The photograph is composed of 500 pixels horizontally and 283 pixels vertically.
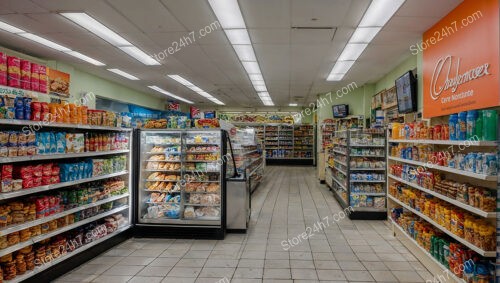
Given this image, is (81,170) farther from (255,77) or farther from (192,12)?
(255,77)

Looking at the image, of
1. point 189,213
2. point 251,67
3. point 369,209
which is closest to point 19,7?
point 189,213

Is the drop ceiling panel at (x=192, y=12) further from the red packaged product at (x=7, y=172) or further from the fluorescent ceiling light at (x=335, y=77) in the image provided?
the fluorescent ceiling light at (x=335, y=77)

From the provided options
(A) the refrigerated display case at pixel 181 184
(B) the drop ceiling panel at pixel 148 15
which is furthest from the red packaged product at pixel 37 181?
(B) the drop ceiling panel at pixel 148 15

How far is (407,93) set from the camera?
6.08 meters

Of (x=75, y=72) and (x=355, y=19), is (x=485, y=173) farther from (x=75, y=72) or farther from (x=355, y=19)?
(x=75, y=72)

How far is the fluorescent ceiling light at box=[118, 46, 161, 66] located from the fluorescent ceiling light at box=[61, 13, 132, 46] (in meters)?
0.30

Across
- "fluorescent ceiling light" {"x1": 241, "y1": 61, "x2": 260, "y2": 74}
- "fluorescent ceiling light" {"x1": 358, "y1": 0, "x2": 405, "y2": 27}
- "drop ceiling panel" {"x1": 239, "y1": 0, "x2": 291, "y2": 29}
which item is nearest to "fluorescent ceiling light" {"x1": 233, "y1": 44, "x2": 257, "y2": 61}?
"fluorescent ceiling light" {"x1": 241, "y1": 61, "x2": 260, "y2": 74}

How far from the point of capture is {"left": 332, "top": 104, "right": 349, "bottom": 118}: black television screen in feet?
37.8

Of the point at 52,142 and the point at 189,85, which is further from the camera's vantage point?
the point at 189,85

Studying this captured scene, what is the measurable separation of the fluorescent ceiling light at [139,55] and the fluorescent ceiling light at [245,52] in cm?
230

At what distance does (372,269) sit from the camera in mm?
3783

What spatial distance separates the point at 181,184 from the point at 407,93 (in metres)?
4.92

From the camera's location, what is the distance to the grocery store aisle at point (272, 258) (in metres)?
3.58

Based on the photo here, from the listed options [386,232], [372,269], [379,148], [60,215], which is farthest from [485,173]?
[60,215]
